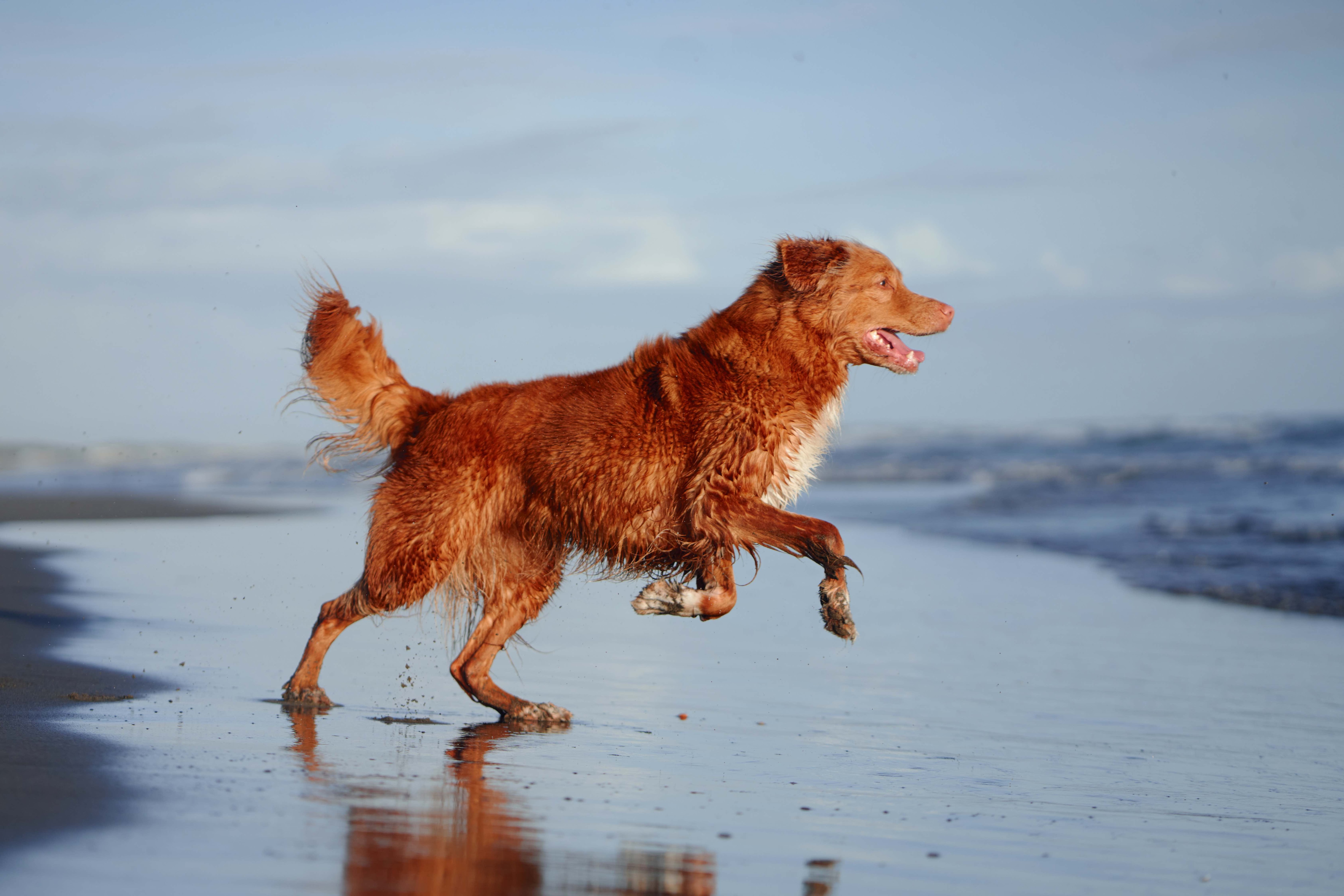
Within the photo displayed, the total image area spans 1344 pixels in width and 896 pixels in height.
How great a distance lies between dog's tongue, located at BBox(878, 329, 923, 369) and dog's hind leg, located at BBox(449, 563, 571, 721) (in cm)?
198

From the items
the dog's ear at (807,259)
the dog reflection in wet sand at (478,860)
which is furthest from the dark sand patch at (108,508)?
the dog reflection in wet sand at (478,860)

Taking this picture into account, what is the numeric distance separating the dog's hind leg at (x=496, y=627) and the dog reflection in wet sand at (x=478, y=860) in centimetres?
194

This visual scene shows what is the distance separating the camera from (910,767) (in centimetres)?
532

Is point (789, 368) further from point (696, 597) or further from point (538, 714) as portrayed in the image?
point (538, 714)

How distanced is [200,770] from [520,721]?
1.80 metres

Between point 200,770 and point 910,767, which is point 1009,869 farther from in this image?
point 200,770

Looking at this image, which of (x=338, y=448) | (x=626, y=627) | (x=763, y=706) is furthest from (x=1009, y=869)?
(x=626, y=627)

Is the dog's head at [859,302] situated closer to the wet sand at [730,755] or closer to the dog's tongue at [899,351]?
the dog's tongue at [899,351]

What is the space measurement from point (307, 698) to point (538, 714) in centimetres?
112

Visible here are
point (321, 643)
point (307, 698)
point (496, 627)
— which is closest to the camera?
point (307, 698)

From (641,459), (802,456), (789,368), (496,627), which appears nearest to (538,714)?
(496,627)

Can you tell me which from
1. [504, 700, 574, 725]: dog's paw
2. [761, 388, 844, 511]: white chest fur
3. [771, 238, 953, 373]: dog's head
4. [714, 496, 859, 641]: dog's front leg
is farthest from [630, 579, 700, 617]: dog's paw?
Answer: [771, 238, 953, 373]: dog's head

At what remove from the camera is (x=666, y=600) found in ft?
18.9

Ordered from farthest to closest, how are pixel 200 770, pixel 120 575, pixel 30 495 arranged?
pixel 30 495 → pixel 120 575 → pixel 200 770
